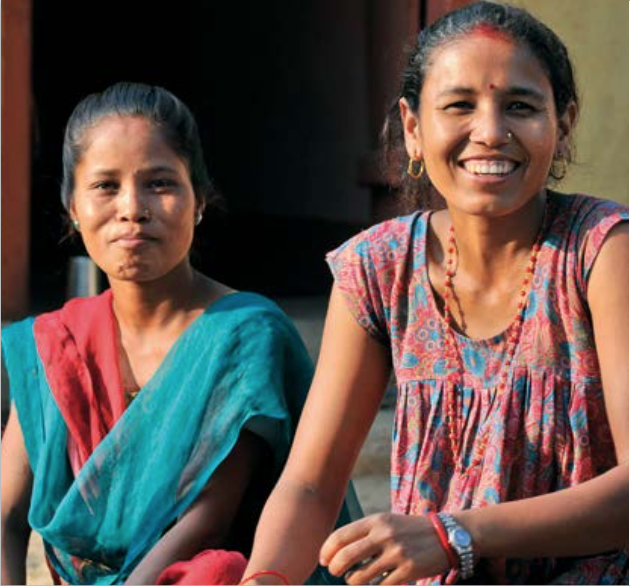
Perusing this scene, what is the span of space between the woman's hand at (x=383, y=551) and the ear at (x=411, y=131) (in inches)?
30.1

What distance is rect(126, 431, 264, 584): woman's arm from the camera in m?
2.96

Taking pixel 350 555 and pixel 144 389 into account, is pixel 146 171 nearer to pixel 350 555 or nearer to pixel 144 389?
pixel 144 389

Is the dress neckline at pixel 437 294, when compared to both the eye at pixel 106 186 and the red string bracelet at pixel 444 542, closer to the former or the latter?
the red string bracelet at pixel 444 542

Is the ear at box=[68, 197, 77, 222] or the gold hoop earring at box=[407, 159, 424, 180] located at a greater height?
the gold hoop earring at box=[407, 159, 424, 180]

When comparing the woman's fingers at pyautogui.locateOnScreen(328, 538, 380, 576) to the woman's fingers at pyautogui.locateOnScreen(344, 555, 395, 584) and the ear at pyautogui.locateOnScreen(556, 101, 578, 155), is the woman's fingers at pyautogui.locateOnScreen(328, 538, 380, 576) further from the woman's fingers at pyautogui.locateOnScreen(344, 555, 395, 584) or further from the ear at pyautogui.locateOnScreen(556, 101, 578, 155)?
the ear at pyautogui.locateOnScreen(556, 101, 578, 155)

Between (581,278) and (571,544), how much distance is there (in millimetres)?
456

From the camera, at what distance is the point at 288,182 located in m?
10.2

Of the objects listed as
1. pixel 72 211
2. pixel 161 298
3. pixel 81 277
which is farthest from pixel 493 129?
pixel 81 277

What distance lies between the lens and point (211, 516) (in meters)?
3.07

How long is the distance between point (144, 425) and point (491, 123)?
1.16 metres

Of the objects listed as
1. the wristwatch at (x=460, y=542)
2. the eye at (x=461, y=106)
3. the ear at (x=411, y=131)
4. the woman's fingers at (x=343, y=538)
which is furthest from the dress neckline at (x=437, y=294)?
the woman's fingers at (x=343, y=538)

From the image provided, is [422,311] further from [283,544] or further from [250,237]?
[250,237]

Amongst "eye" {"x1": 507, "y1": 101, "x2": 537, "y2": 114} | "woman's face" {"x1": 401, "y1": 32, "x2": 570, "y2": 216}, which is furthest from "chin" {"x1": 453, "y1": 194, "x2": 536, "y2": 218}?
"eye" {"x1": 507, "y1": 101, "x2": 537, "y2": 114}

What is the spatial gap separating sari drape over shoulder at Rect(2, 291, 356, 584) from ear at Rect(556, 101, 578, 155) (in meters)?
0.88
